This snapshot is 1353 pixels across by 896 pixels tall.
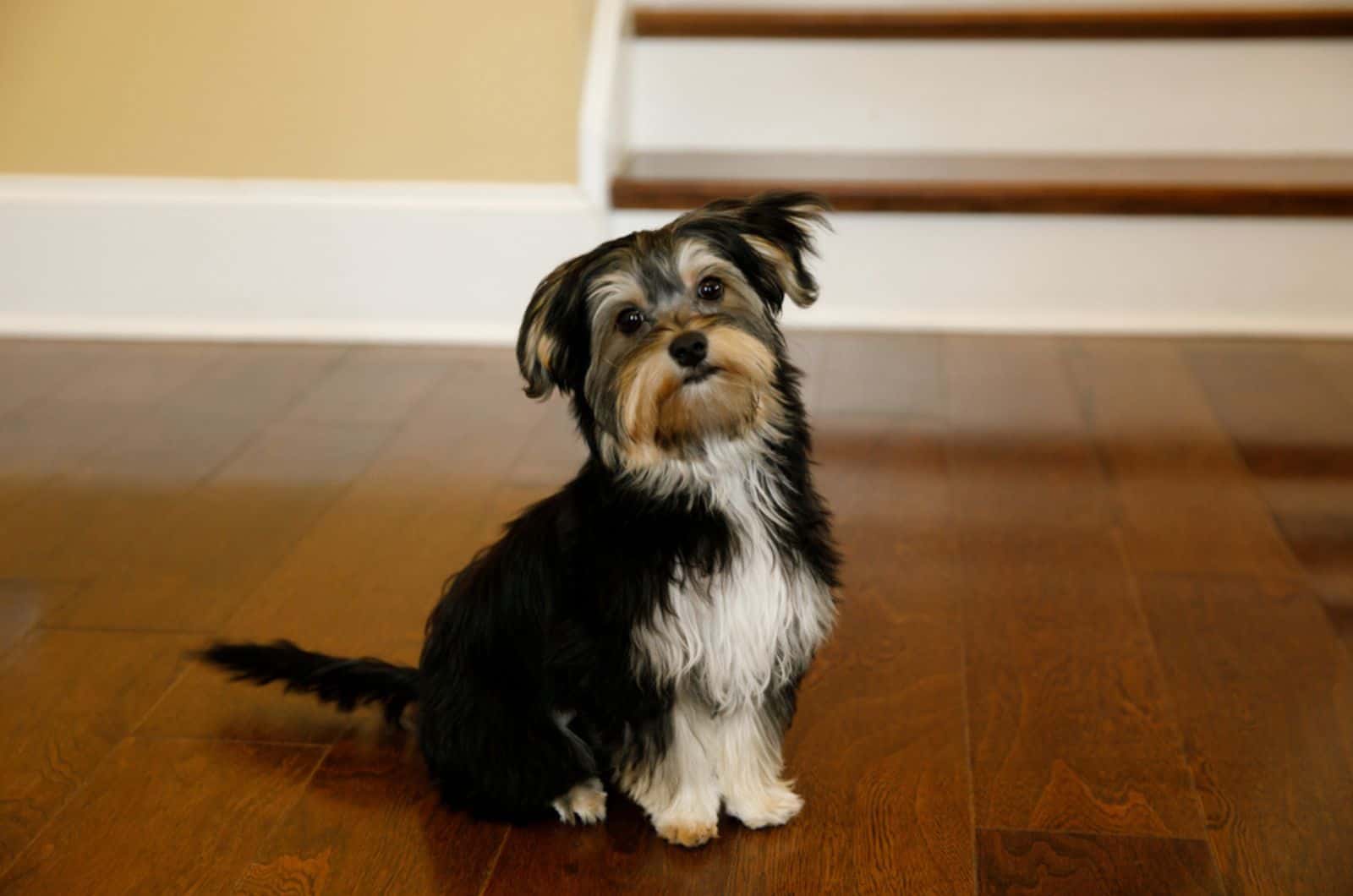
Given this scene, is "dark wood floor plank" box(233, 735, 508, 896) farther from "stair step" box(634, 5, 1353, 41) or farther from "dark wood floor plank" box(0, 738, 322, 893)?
"stair step" box(634, 5, 1353, 41)

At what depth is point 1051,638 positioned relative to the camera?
2.44 meters

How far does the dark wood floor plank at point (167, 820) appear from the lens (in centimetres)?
193

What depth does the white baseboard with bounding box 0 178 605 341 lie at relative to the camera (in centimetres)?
378

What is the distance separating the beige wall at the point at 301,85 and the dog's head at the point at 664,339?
6.93 feet

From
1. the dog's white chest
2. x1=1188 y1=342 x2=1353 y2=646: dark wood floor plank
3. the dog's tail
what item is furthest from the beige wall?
the dog's white chest

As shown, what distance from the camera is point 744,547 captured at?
70.7 inches

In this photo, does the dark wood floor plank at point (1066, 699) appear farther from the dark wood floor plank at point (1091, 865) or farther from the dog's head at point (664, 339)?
the dog's head at point (664, 339)

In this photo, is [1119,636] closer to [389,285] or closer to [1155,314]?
[1155,314]

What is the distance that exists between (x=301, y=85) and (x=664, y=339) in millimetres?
2513

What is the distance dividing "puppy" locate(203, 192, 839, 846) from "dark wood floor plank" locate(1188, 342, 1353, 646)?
1.14 m

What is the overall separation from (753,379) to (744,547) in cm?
21

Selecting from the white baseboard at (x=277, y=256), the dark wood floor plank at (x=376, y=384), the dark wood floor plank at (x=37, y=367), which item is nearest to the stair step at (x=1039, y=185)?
the white baseboard at (x=277, y=256)

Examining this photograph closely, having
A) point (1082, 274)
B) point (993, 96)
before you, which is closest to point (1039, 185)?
point (1082, 274)

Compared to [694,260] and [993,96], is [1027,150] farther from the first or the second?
[694,260]
